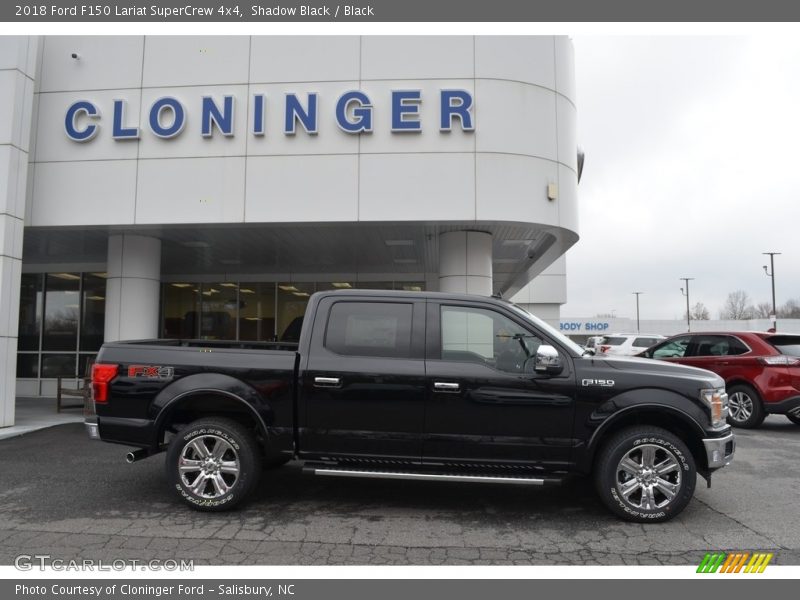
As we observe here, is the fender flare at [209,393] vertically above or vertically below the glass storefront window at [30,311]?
below

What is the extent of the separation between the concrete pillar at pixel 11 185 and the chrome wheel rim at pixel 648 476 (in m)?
8.98

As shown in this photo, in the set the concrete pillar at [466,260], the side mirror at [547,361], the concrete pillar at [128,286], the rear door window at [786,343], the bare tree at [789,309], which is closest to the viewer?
the side mirror at [547,361]

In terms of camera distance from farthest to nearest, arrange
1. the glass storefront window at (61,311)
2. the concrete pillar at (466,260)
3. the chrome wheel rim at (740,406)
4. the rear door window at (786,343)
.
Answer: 1. the glass storefront window at (61,311)
2. the concrete pillar at (466,260)
3. the chrome wheel rim at (740,406)
4. the rear door window at (786,343)

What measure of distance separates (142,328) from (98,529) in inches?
275

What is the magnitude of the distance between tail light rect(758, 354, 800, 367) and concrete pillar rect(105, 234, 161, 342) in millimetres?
10926

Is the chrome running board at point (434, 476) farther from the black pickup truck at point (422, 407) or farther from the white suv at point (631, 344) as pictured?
the white suv at point (631, 344)

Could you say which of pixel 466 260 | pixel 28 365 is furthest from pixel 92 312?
pixel 466 260

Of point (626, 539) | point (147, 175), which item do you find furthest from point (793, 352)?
point (147, 175)

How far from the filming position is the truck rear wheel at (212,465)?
5.21m

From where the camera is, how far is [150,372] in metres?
5.37

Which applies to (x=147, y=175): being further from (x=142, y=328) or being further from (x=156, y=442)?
(x=156, y=442)

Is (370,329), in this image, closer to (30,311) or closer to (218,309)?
(218,309)

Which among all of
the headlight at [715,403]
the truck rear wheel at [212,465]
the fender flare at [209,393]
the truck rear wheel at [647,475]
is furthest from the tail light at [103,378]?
the headlight at [715,403]

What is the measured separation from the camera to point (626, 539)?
467 centimetres
